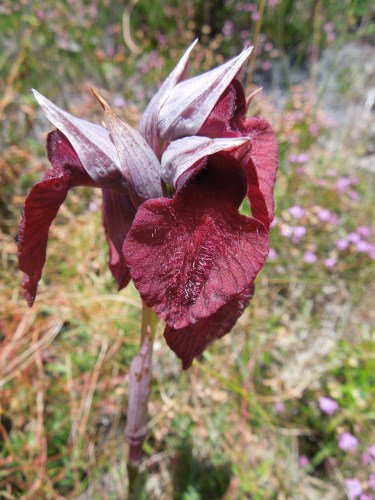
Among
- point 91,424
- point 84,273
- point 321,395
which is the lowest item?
point 321,395

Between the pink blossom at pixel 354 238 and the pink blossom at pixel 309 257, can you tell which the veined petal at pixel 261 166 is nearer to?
the pink blossom at pixel 309 257

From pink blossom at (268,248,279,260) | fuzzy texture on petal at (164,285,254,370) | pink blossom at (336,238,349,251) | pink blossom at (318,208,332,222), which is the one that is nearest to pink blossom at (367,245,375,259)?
pink blossom at (336,238,349,251)

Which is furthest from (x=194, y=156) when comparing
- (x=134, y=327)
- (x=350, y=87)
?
(x=350, y=87)

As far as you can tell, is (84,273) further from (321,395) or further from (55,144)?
(55,144)

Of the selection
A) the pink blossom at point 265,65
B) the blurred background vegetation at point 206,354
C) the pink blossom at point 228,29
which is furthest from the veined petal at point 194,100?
the pink blossom at point 228,29

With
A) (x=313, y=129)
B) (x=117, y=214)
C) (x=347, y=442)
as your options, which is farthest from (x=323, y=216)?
(x=117, y=214)

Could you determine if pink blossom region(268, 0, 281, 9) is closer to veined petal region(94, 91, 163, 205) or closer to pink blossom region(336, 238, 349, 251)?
pink blossom region(336, 238, 349, 251)
